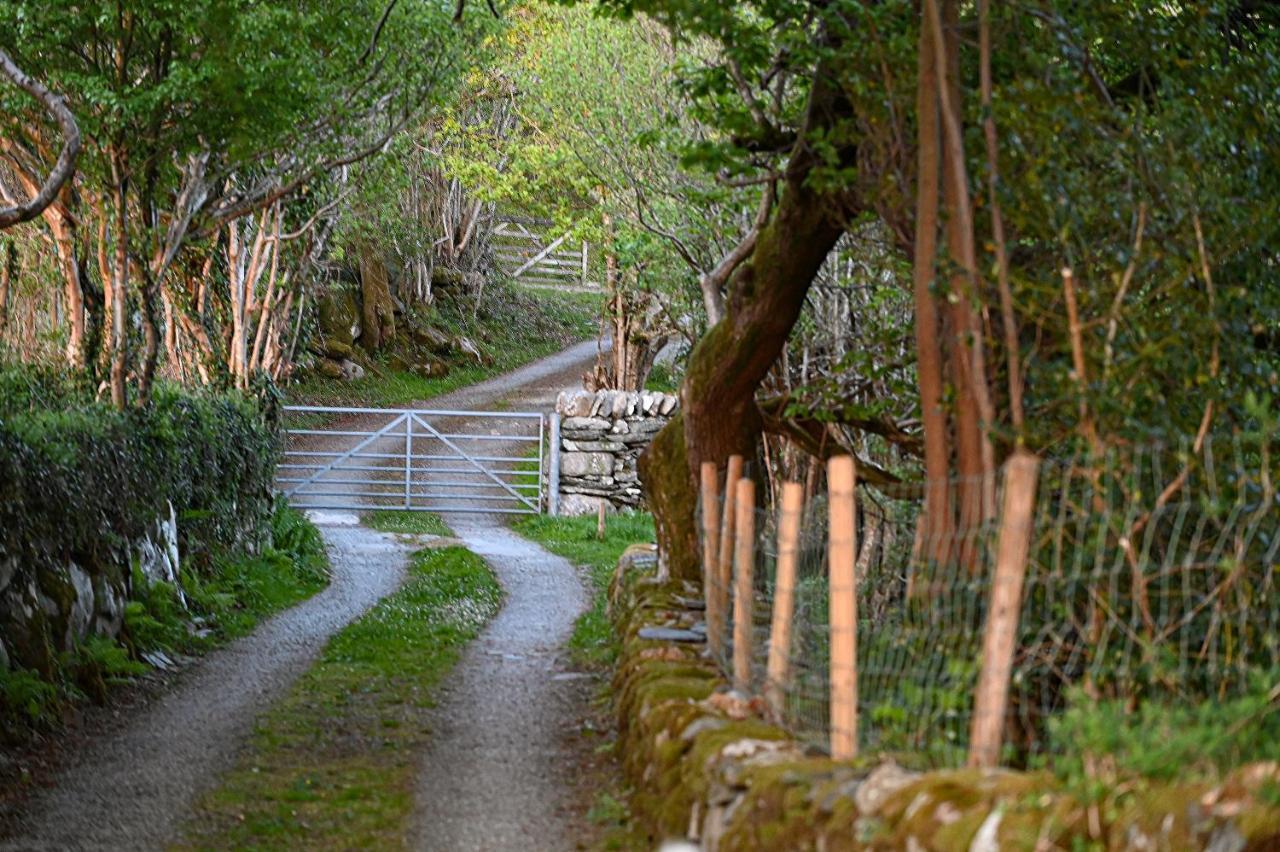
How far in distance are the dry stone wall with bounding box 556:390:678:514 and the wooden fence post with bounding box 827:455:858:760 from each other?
61.9 feet

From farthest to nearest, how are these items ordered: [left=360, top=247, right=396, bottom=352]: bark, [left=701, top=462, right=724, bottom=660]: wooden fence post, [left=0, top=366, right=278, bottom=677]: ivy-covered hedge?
[left=360, top=247, right=396, bottom=352]: bark
[left=0, top=366, right=278, bottom=677]: ivy-covered hedge
[left=701, top=462, right=724, bottom=660]: wooden fence post

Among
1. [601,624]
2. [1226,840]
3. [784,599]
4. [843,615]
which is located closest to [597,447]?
[601,624]

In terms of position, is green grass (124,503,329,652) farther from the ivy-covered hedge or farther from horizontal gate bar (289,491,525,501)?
horizontal gate bar (289,491,525,501)

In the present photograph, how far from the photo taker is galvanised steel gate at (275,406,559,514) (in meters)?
24.6

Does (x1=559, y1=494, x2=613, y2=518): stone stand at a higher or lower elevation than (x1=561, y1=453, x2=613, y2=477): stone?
lower

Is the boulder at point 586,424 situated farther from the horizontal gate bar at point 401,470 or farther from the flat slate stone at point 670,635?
the flat slate stone at point 670,635

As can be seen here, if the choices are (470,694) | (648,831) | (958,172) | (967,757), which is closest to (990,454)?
(958,172)

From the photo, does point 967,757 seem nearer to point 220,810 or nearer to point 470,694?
point 220,810

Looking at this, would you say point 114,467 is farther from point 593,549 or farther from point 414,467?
point 414,467

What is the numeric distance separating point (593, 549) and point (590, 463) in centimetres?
417

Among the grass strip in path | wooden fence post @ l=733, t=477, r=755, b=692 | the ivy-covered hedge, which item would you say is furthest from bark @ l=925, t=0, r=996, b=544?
the ivy-covered hedge

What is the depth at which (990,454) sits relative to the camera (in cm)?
600

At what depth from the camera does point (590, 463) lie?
24.3 m

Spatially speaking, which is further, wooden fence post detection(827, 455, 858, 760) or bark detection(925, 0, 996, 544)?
bark detection(925, 0, 996, 544)
